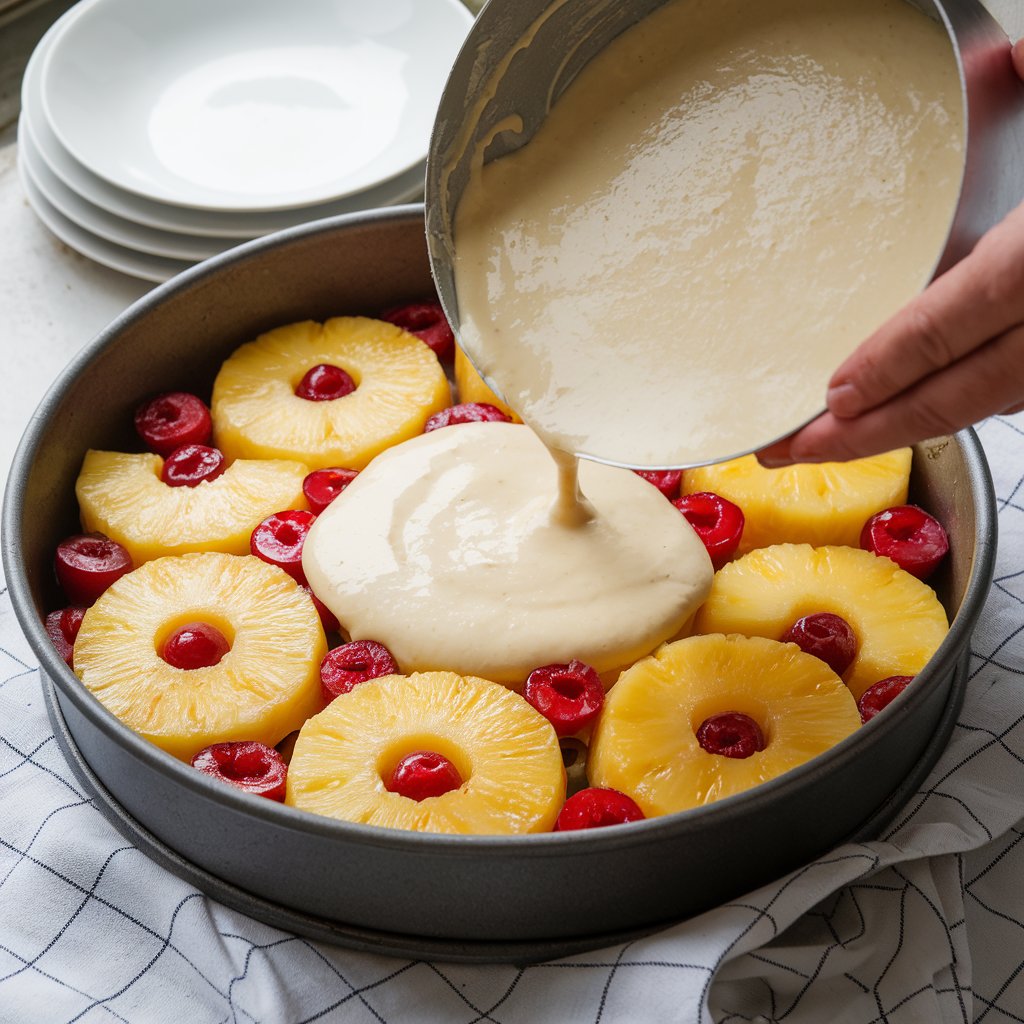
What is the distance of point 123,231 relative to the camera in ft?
8.51

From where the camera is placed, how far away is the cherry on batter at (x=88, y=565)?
2033 mm

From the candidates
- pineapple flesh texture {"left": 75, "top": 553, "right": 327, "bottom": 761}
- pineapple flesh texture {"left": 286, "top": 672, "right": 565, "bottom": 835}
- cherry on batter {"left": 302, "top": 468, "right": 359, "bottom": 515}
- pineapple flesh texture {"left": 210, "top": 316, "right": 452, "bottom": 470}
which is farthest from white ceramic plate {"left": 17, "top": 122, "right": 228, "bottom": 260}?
pineapple flesh texture {"left": 286, "top": 672, "right": 565, "bottom": 835}

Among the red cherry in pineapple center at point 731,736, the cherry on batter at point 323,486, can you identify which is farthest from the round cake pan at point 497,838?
the cherry on batter at point 323,486

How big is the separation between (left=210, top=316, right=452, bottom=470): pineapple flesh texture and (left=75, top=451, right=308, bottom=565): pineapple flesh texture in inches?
2.8

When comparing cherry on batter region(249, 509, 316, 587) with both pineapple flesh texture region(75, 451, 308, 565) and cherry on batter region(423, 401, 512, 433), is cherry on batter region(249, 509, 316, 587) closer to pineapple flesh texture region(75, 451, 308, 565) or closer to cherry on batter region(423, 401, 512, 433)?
pineapple flesh texture region(75, 451, 308, 565)

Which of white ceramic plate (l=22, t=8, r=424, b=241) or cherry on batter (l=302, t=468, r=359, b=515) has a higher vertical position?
white ceramic plate (l=22, t=8, r=424, b=241)

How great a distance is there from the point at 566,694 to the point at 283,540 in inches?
21.2

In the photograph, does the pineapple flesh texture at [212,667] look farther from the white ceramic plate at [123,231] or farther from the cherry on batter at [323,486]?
the white ceramic plate at [123,231]

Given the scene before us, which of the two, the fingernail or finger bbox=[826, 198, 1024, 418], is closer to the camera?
finger bbox=[826, 198, 1024, 418]

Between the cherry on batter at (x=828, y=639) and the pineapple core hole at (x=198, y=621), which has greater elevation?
the cherry on batter at (x=828, y=639)

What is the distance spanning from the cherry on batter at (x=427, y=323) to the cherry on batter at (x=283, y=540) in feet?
1.59

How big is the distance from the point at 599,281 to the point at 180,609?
0.76 m

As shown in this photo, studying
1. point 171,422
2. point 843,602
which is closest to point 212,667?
point 171,422

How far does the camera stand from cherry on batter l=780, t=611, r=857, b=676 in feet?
6.15
